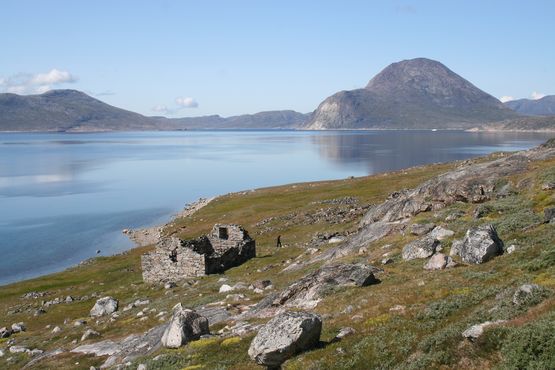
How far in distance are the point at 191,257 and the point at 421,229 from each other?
Answer: 23.1 metres

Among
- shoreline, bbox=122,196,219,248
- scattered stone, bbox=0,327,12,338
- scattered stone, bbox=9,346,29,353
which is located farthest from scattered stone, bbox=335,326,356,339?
shoreline, bbox=122,196,219,248

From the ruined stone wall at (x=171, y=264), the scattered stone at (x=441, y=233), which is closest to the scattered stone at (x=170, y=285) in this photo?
A: the ruined stone wall at (x=171, y=264)

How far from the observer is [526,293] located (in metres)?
16.5

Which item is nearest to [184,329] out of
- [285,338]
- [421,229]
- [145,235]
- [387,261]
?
[285,338]

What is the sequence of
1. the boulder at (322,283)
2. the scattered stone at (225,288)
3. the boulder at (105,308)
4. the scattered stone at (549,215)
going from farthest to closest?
1. the boulder at (105,308)
2. the scattered stone at (225,288)
3. the scattered stone at (549,215)
4. the boulder at (322,283)

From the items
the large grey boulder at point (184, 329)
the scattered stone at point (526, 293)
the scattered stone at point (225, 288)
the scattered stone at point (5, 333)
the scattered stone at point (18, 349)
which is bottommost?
the scattered stone at point (5, 333)

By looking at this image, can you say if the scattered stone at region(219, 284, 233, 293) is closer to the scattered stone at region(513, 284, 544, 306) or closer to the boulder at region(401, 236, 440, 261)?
the boulder at region(401, 236, 440, 261)

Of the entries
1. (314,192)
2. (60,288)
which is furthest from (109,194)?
(60,288)

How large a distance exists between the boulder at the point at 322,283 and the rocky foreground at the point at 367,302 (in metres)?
0.09

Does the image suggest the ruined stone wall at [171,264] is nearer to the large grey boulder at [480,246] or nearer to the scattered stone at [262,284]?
the scattered stone at [262,284]

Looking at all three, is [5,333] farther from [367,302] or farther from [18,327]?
[367,302]

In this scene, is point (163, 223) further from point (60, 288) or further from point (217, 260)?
point (217, 260)

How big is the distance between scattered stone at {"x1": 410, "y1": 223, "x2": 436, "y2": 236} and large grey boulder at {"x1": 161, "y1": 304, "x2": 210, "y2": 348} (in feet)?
58.8

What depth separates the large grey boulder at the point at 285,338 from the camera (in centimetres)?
1748
